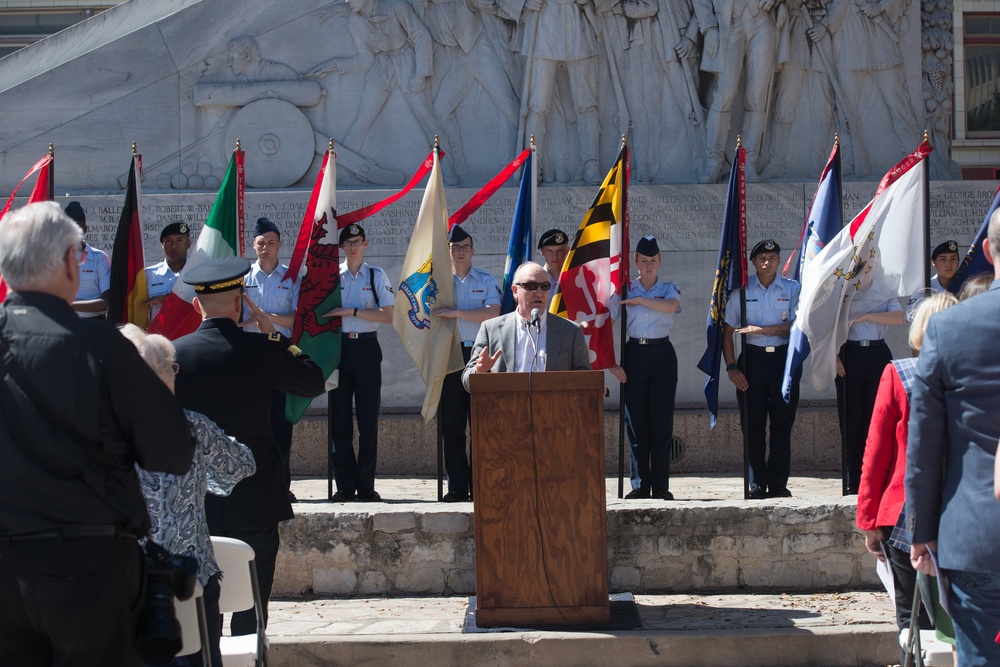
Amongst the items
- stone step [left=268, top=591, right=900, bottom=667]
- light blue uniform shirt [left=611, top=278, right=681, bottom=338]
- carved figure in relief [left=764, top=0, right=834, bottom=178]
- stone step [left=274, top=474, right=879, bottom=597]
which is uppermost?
carved figure in relief [left=764, top=0, right=834, bottom=178]

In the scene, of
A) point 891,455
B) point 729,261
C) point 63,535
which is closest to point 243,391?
point 63,535

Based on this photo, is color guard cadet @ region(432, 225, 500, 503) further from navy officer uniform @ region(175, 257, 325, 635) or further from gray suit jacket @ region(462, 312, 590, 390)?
navy officer uniform @ region(175, 257, 325, 635)

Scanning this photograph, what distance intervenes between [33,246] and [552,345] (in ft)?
10.6

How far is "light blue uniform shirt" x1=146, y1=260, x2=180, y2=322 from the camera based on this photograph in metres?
7.49

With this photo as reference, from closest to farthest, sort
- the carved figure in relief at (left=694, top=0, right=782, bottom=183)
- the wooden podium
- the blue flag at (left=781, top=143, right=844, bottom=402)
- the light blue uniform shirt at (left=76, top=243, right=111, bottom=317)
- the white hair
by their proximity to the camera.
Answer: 1. the white hair
2. the wooden podium
3. the blue flag at (left=781, top=143, right=844, bottom=402)
4. the light blue uniform shirt at (left=76, top=243, right=111, bottom=317)
5. the carved figure in relief at (left=694, top=0, right=782, bottom=183)

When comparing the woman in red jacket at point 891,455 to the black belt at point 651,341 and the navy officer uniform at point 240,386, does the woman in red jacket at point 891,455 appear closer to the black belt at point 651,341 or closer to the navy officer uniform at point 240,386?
the navy officer uniform at point 240,386

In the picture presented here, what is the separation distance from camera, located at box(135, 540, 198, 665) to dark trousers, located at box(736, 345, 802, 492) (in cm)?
496

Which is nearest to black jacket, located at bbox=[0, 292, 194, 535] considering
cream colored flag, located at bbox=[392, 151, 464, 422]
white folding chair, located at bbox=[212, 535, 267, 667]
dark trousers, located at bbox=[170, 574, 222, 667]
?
dark trousers, located at bbox=[170, 574, 222, 667]

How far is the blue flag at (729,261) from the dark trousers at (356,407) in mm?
2148

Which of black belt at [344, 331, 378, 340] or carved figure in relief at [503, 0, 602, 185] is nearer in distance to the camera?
black belt at [344, 331, 378, 340]

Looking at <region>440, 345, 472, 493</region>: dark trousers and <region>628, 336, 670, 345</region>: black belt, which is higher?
<region>628, 336, 670, 345</region>: black belt

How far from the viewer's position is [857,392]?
24.3 feet

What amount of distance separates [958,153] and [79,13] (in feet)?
51.7

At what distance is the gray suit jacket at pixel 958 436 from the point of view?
3.07m
